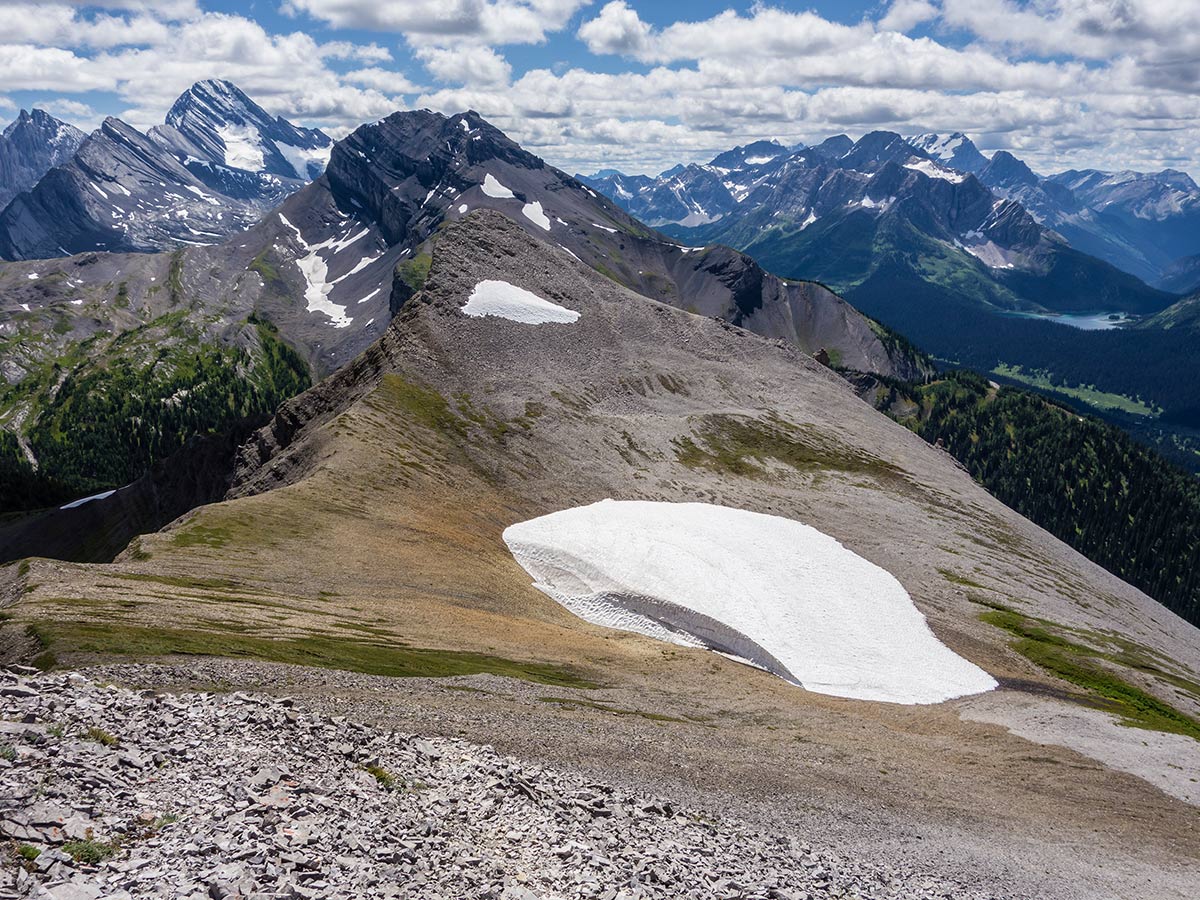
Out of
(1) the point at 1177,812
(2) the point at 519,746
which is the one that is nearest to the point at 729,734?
(2) the point at 519,746

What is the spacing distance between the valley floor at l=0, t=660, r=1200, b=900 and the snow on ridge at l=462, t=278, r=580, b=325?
85742mm

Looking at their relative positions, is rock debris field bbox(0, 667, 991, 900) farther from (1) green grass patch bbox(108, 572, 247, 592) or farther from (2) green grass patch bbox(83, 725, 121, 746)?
(1) green grass patch bbox(108, 572, 247, 592)

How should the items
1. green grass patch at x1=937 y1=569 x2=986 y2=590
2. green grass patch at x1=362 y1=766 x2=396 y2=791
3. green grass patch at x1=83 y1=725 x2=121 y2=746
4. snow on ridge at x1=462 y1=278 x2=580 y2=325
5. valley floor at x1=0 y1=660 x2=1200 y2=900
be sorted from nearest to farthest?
valley floor at x1=0 y1=660 x2=1200 y2=900, green grass patch at x1=83 y1=725 x2=121 y2=746, green grass patch at x1=362 y1=766 x2=396 y2=791, green grass patch at x1=937 y1=569 x2=986 y2=590, snow on ridge at x1=462 y1=278 x2=580 y2=325

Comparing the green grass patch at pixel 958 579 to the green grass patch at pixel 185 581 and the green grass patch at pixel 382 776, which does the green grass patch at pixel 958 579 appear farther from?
the green grass patch at pixel 382 776

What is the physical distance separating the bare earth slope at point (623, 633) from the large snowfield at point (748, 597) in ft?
12.8

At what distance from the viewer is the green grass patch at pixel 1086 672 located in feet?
217

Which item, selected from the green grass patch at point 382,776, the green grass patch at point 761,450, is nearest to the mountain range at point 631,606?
the green grass patch at point 382,776

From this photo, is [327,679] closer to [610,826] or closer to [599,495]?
[610,826]

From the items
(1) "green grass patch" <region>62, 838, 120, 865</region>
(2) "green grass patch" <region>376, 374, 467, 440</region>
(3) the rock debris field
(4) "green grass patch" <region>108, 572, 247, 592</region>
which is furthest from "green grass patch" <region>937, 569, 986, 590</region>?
(1) "green grass patch" <region>62, 838, 120, 865</region>

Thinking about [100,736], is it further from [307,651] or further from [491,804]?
[307,651]

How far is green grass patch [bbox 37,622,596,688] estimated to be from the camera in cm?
3164

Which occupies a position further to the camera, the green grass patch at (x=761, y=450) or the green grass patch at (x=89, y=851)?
the green grass patch at (x=761, y=450)

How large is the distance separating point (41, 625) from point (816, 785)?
32.4 meters

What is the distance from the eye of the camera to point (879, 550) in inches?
3551
